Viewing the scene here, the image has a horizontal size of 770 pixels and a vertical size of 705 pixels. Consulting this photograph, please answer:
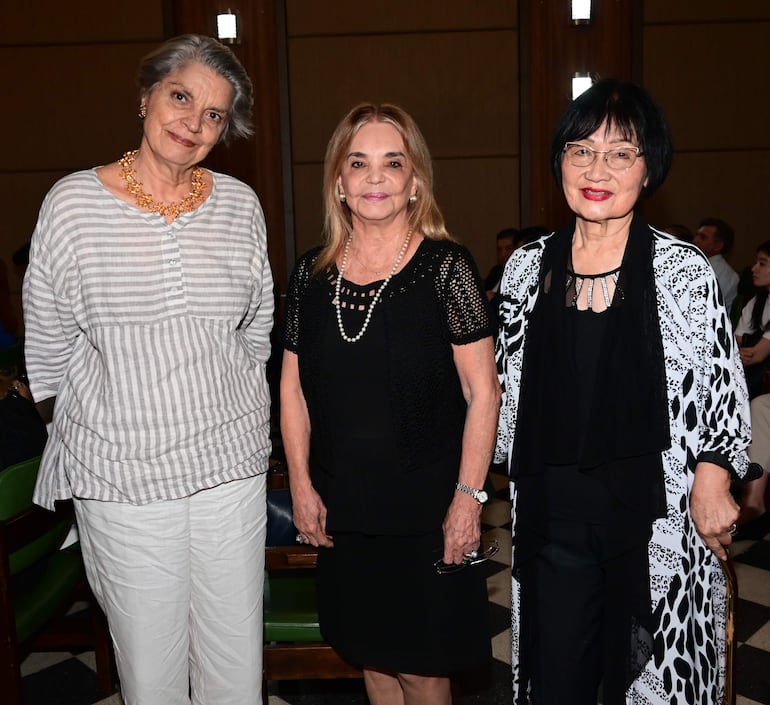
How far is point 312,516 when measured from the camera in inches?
80.0

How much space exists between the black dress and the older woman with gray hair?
0.58ft

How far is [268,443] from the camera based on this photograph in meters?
1.99

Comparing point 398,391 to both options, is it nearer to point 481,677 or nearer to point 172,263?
point 172,263

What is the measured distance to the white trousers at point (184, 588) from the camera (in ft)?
5.91

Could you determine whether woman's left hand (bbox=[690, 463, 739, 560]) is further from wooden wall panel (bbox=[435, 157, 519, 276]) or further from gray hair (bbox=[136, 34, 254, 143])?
wooden wall panel (bbox=[435, 157, 519, 276])

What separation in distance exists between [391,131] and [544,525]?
953mm

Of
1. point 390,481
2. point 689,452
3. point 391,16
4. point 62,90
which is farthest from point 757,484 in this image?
point 62,90

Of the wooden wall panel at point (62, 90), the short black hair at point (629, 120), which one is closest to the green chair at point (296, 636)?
the short black hair at point (629, 120)

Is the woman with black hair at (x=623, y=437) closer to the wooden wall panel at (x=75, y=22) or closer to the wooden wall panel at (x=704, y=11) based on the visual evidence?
the wooden wall panel at (x=704, y=11)

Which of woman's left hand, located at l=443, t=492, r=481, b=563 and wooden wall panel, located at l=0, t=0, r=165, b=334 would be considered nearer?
woman's left hand, located at l=443, t=492, r=481, b=563

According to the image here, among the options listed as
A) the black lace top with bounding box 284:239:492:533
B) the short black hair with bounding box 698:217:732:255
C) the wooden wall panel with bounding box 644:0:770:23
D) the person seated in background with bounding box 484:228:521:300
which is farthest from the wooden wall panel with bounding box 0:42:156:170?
the black lace top with bounding box 284:239:492:533

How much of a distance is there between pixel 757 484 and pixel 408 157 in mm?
2727

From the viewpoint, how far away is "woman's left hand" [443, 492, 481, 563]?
1.89m

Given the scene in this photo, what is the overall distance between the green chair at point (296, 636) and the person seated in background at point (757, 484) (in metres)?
2.14
